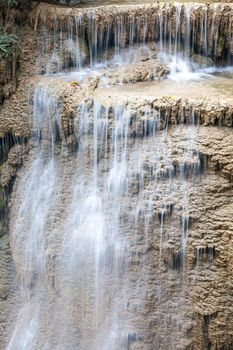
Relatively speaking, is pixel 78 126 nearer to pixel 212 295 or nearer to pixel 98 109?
pixel 98 109

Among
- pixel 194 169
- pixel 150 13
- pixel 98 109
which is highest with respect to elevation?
pixel 150 13

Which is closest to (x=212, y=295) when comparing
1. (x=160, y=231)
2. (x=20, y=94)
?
(x=160, y=231)

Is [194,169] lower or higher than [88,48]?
lower

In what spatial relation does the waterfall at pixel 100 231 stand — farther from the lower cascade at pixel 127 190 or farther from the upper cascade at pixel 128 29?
the upper cascade at pixel 128 29

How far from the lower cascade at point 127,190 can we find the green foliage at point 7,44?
394 millimetres

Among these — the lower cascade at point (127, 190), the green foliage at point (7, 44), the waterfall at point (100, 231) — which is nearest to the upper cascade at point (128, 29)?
the lower cascade at point (127, 190)

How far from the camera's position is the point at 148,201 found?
6.39 m

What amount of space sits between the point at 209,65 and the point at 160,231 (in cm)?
306

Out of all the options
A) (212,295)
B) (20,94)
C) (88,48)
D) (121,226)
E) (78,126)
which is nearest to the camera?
(212,295)

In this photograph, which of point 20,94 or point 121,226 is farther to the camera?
point 20,94

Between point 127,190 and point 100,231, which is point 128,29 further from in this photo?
point 100,231

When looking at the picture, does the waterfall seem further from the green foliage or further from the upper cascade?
the upper cascade

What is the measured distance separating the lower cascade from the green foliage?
1.29ft

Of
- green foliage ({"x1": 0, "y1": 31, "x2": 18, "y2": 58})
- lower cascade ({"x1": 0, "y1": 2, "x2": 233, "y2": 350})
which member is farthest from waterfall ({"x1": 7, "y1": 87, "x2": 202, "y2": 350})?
green foliage ({"x1": 0, "y1": 31, "x2": 18, "y2": 58})
